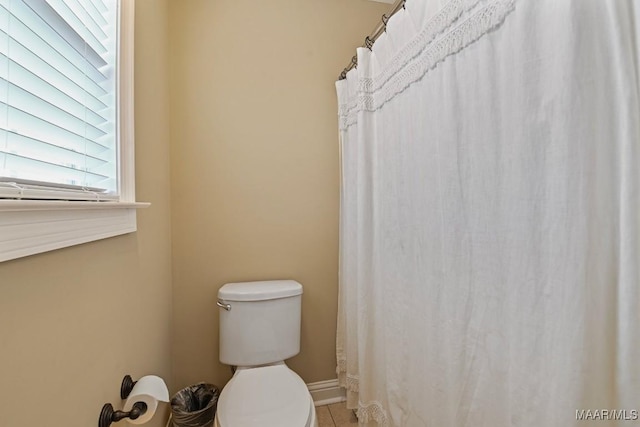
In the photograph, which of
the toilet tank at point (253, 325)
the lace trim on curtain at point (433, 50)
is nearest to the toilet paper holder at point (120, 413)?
the toilet tank at point (253, 325)

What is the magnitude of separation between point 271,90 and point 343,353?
1553mm

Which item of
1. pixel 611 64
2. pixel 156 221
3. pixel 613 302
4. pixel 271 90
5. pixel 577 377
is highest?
pixel 271 90

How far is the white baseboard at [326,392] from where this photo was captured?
1601 millimetres

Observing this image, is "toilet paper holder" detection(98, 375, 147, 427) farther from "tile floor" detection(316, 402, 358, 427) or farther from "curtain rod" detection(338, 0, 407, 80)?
"curtain rod" detection(338, 0, 407, 80)

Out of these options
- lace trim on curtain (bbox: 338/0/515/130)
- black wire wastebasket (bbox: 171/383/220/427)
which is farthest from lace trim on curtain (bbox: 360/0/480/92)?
black wire wastebasket (bbox: 171/383/220/427)

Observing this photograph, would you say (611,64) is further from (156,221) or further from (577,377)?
(156,221)

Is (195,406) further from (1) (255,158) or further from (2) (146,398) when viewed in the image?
(1) (255,158)

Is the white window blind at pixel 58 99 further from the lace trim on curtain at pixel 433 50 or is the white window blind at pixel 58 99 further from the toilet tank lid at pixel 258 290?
the lace trim on curtain at pixel 433 50

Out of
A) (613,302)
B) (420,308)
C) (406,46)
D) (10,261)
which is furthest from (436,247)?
(10,261)

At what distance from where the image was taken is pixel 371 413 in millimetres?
1183

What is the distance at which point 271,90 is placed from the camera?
5.05ft

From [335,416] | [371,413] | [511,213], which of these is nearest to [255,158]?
[511,213]

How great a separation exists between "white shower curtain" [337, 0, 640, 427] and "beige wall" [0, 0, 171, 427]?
3.00 ft

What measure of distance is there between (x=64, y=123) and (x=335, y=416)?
1748 millimetres
